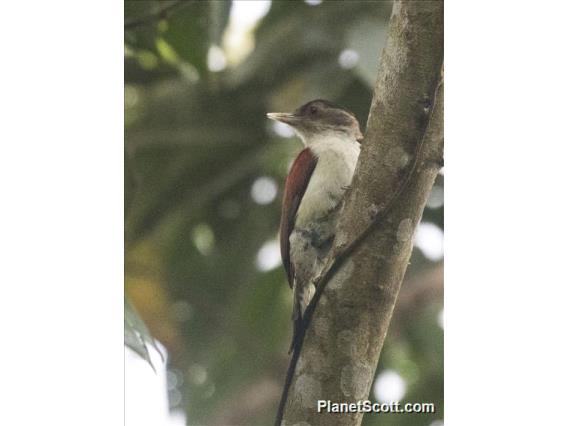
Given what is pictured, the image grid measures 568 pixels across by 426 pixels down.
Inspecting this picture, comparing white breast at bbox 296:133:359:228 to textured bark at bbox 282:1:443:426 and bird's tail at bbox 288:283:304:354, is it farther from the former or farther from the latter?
textured bark at bbox 282:1:443:426

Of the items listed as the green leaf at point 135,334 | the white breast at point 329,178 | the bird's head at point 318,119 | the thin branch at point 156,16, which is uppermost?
the thin branch at point 156,16

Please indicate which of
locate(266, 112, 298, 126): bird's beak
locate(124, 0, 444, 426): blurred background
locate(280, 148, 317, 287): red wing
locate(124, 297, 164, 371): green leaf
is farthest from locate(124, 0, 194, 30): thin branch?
locate(124, 297, 164, 371): green leaf

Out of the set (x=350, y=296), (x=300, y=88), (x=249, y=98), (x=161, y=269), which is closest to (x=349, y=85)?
(x=300, y=88)

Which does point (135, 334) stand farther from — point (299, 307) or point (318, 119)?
point (318, 119)

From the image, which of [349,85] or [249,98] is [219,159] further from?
[349,85]

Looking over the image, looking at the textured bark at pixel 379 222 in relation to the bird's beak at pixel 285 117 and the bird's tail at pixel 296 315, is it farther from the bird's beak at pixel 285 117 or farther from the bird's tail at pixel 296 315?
the bird's beak at pixel 285 117

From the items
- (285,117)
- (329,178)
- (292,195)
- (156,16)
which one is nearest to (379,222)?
(329,178)

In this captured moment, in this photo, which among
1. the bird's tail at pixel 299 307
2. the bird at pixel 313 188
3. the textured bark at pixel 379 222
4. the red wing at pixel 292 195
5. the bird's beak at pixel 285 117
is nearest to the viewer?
the textured bark at pixel 379 222

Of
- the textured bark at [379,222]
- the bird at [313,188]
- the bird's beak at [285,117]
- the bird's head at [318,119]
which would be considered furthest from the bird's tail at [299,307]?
the bird's beak at [285,117]
